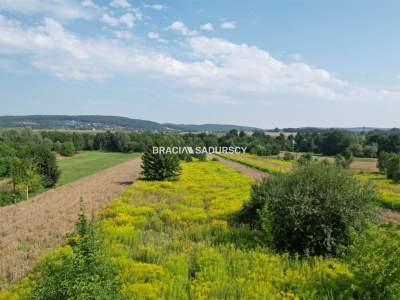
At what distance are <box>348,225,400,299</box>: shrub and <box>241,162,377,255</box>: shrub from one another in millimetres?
2590

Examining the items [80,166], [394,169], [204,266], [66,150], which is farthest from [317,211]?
[66,150]

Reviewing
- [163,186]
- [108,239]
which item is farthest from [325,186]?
[163,186]

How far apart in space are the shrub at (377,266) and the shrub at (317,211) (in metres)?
2.59

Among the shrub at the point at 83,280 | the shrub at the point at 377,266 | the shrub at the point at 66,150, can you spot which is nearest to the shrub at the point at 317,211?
the shrub at the point at 377,266

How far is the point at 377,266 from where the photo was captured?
7555 millimetres

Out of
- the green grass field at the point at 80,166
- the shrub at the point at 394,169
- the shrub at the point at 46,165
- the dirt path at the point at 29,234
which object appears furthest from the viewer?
the green grass field at the point at 80,166

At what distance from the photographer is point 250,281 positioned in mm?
8812

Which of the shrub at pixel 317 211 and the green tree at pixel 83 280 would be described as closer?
the green tree at pixel 83 280

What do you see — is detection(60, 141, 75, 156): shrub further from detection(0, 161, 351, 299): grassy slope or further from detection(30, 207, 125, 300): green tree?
detection(30, 207, 125, 300): green tree

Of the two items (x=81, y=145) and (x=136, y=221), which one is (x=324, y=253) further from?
(x=81, y=145)

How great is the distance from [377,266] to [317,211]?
379 cm

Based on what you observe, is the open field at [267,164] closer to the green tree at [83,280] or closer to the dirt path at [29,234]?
the dirt path at [29,234]

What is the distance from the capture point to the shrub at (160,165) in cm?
4166

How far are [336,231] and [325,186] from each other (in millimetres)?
1631
